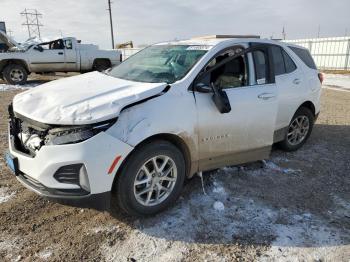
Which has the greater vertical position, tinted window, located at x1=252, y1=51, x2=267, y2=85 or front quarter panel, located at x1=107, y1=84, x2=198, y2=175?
tinted window, located at x1=252, y1=51, x2=267, y2=85

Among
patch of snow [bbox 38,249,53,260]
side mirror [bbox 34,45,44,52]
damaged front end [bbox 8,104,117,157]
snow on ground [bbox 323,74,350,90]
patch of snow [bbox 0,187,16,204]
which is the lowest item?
snow on ground [bbox 323,74,350,90]

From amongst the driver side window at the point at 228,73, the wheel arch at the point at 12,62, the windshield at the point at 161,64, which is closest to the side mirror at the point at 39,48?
the wheel arch at the point at 12,62

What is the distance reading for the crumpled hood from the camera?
2.90 m

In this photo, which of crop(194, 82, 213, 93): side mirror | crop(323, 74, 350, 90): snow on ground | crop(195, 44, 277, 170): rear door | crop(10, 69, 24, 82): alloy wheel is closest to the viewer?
crop(194, 82, 213, 93): side mirror

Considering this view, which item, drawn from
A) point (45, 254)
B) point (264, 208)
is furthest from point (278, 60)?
point (45, 254)

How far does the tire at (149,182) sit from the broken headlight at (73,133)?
41 cm

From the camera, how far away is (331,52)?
24172mm

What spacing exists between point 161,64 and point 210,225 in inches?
75.8

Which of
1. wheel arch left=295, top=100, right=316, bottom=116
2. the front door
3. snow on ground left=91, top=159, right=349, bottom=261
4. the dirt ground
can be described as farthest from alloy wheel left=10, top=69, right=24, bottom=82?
snow on ground left=91, top=159, right=349, bottom=261

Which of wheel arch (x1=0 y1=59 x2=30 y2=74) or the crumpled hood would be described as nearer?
the crumpled hood

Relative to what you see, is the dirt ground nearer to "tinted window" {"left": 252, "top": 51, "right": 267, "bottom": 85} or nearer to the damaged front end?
the damaged front end

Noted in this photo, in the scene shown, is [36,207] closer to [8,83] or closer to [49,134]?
[49,134]

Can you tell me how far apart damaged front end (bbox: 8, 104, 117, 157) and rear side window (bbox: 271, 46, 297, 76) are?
2717mm

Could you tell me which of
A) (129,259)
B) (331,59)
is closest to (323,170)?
(129,259)
